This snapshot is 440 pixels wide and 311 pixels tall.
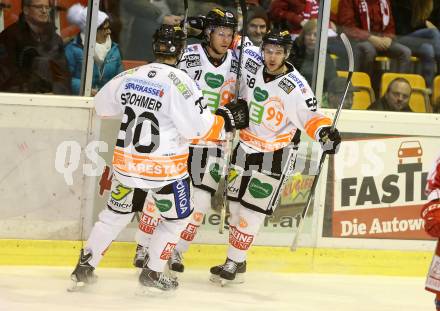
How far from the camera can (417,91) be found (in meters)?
6.10

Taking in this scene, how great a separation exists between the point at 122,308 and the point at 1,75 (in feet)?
4.76

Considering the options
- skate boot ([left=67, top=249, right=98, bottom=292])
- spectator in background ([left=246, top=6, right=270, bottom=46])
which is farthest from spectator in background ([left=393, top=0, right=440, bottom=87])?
skate boot ([left=67, top=249, right=98, bottom=292])

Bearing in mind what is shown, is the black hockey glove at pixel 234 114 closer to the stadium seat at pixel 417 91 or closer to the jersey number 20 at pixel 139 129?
the jersey number 20 at pixel 139 129

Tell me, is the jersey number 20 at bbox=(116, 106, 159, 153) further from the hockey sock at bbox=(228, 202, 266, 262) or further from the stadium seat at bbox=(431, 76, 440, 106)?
the stadium seat at bbox=(431, 76, 440, 106)

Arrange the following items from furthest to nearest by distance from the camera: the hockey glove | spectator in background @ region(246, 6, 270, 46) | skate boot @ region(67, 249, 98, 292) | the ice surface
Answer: spectator in background @ region(246, 6, 270, 46), skate boot @ region(67, 249, 98, 292), the ice surface, the hockey glove

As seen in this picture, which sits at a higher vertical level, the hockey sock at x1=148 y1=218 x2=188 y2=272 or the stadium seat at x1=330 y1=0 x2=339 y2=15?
the stadium seat at x1=330 y1=0 x2=339 y2=15

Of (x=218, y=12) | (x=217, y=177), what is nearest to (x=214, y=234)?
(x=217, y=177)

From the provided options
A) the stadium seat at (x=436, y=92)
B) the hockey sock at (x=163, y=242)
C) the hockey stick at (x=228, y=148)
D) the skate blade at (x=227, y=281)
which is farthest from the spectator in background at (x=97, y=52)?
the stadium seat at (x=436, y=92)

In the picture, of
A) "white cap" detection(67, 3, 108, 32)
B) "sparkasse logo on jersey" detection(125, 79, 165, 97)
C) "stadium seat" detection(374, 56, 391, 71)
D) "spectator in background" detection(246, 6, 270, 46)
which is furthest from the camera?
"stadium seat" detection(374, 56, 391, 71)

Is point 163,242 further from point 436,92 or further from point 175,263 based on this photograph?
point 436,92

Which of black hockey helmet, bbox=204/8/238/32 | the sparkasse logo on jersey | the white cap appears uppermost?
black hockey helmet, bbox=204/8/238/32

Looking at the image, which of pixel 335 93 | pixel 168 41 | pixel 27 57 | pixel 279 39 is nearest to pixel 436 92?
pixel 335 93

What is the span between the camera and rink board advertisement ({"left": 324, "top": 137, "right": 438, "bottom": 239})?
19.5 ft

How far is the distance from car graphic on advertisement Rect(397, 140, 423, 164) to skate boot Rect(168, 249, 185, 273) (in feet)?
4.84
